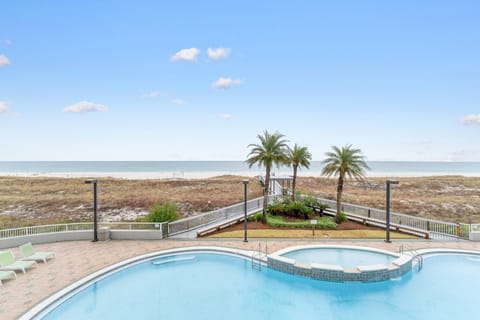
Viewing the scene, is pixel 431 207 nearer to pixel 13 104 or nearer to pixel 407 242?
pixel 407 242

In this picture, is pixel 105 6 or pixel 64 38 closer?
pixel 105 6

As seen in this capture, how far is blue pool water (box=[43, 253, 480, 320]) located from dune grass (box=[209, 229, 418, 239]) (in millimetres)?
2976

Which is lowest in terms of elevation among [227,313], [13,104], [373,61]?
[227,313]

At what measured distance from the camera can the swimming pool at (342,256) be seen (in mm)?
10547

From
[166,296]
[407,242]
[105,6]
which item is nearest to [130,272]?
[166,296]

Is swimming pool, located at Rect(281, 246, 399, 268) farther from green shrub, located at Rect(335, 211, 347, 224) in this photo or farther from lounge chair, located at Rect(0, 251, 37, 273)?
lounge chair, located at Rect(0, 251, 37, 273)

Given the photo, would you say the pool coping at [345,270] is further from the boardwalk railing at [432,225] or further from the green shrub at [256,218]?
the green shrub at [256,218]

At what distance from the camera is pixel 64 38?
17250 millimetres

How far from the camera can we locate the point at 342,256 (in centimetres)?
1112

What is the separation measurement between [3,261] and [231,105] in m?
29.4

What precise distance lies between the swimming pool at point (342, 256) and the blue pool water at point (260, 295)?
3.91ft

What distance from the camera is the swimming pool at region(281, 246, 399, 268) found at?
34.6 feet

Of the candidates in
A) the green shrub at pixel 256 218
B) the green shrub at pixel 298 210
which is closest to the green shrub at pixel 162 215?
the green shrub at pixel 256 218

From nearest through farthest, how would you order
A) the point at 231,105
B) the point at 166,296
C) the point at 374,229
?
1. the point at 166,296
2. the point at 374,229
3. the point at 231,105
